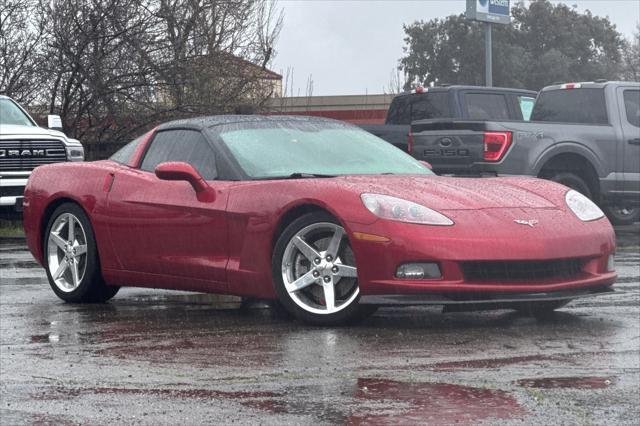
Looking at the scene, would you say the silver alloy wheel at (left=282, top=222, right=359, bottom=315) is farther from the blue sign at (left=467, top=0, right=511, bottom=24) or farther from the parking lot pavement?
the blue sign at (left=467, top=0, right=511, bottom=24)

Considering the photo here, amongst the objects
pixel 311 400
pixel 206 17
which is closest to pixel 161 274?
pixel 311 400

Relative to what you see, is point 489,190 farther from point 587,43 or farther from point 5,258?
point 587,43

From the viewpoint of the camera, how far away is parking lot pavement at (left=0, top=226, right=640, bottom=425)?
520cm

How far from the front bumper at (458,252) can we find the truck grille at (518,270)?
1 centimetres

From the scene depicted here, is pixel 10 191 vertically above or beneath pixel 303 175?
beneath

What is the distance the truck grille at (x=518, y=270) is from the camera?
7.44 meters

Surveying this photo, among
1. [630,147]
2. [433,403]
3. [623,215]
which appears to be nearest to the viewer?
[433,403]

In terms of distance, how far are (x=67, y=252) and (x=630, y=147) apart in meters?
9.06

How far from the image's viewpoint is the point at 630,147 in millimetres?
16484

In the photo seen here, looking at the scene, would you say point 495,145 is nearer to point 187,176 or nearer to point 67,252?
point 67,252

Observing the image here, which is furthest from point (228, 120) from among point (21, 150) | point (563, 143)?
point (21, 150)

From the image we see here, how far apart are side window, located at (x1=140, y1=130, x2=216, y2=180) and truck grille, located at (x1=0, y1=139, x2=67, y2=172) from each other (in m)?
8.44

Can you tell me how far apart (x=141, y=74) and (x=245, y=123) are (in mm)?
14653

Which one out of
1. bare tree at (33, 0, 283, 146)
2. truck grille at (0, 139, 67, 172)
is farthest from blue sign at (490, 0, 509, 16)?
truck grille at (0, 139, 67, 172)
